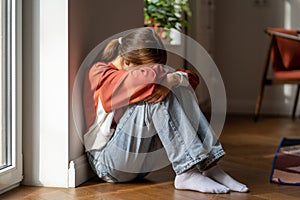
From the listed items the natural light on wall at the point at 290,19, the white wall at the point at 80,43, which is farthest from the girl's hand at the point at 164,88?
the natural light on wall at the point at 290,19

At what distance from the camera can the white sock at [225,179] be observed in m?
2.24

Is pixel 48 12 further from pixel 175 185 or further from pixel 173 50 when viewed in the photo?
pixel 173 50

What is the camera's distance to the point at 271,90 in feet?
17.0

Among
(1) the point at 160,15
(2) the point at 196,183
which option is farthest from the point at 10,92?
(1) the point at 160,15

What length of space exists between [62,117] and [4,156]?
0.82 feet

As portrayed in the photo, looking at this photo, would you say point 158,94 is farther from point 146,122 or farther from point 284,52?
point 284,52

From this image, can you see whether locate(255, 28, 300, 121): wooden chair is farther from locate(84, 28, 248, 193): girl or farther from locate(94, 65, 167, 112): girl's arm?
locate(94, 65, 167, 112): girl's arm

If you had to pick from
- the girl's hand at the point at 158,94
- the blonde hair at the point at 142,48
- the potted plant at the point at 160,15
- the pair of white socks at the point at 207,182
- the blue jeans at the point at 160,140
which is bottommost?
the pair of white socks at the point at 207,182

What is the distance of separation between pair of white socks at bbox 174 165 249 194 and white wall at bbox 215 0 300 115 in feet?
9.65

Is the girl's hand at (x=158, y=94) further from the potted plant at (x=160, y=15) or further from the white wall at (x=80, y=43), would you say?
the potted plant at (x=160, y=15)

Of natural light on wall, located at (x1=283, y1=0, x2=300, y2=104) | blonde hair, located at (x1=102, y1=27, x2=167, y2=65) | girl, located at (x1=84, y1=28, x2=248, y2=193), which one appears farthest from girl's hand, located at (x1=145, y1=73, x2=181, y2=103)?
natural light on wall, located at (x1=283, y1=0, x2=300, y2=104)

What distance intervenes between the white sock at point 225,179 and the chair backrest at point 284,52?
2.46 m

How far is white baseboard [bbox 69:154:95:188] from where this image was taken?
2.30 meters

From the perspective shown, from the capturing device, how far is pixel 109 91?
2.28m
